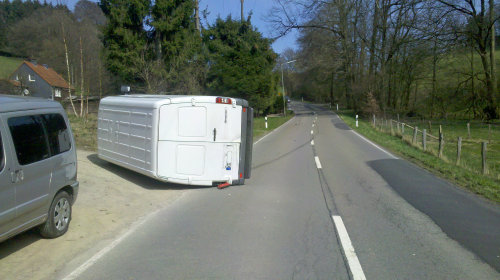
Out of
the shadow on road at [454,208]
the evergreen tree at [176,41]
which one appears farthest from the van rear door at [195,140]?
the evergreen tree at [176,41]

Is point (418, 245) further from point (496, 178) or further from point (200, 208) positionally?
point (496, 178)

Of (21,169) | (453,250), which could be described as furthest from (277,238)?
(21,169)

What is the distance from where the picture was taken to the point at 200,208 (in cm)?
789

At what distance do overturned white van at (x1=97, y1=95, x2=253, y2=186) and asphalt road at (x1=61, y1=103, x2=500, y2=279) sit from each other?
53 cm

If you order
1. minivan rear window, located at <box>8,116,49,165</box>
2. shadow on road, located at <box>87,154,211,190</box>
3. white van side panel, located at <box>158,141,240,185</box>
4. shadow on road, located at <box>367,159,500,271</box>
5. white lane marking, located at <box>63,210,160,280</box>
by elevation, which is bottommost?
white lane marking, located at <box>63,210,160,280</box>

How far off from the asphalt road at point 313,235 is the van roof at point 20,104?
209cm

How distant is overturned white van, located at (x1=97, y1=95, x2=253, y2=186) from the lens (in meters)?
8.96

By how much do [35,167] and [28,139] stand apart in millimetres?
378

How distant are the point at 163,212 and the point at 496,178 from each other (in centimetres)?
971

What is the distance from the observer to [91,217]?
705cm

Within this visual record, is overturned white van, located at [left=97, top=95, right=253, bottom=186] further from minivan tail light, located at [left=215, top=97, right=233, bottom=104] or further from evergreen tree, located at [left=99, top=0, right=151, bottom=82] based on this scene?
evergreen tree, located at [left=99, top=0, right=151, bottom=82]

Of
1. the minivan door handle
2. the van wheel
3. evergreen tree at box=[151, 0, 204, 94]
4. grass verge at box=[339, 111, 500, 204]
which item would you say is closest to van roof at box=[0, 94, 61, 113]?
the minivan door handle

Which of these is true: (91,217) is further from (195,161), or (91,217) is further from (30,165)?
(195,161)

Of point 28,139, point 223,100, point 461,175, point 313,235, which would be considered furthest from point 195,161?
point 461,175
